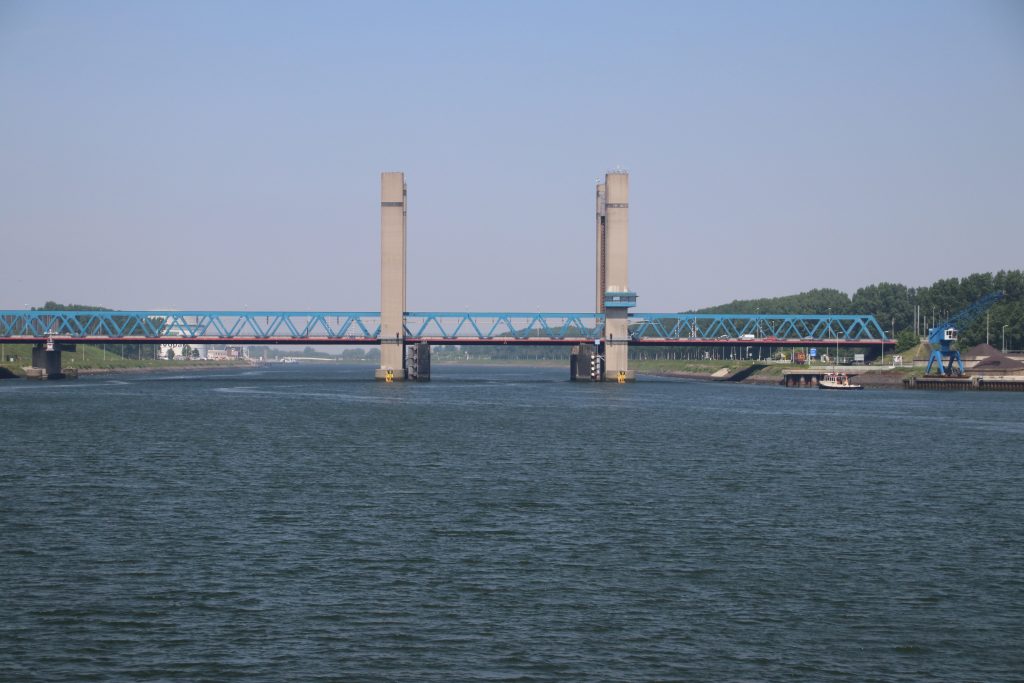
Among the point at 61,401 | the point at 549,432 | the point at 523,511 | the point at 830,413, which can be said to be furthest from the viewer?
the point at 61,401

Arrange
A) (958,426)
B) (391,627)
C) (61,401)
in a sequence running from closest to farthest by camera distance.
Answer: (391,627) → (958,426) → (61,401)

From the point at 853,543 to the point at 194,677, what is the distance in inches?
1019

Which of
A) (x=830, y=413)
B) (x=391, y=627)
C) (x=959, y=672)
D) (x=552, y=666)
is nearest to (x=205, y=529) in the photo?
(x=391, y=627)

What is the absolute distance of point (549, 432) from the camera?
99250 mm

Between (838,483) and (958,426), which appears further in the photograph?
(958,426)

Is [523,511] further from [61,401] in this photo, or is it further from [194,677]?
[61,401]

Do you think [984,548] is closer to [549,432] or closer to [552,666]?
[552,666]

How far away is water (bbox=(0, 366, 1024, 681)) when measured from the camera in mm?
28453

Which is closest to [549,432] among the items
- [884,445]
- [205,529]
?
[884,445]

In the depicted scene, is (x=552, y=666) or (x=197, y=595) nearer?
(x=552, y=666)

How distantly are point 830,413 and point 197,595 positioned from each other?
109047mm

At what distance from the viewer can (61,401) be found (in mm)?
150875

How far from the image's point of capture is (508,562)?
3919 cm

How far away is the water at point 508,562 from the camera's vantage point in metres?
28.5
